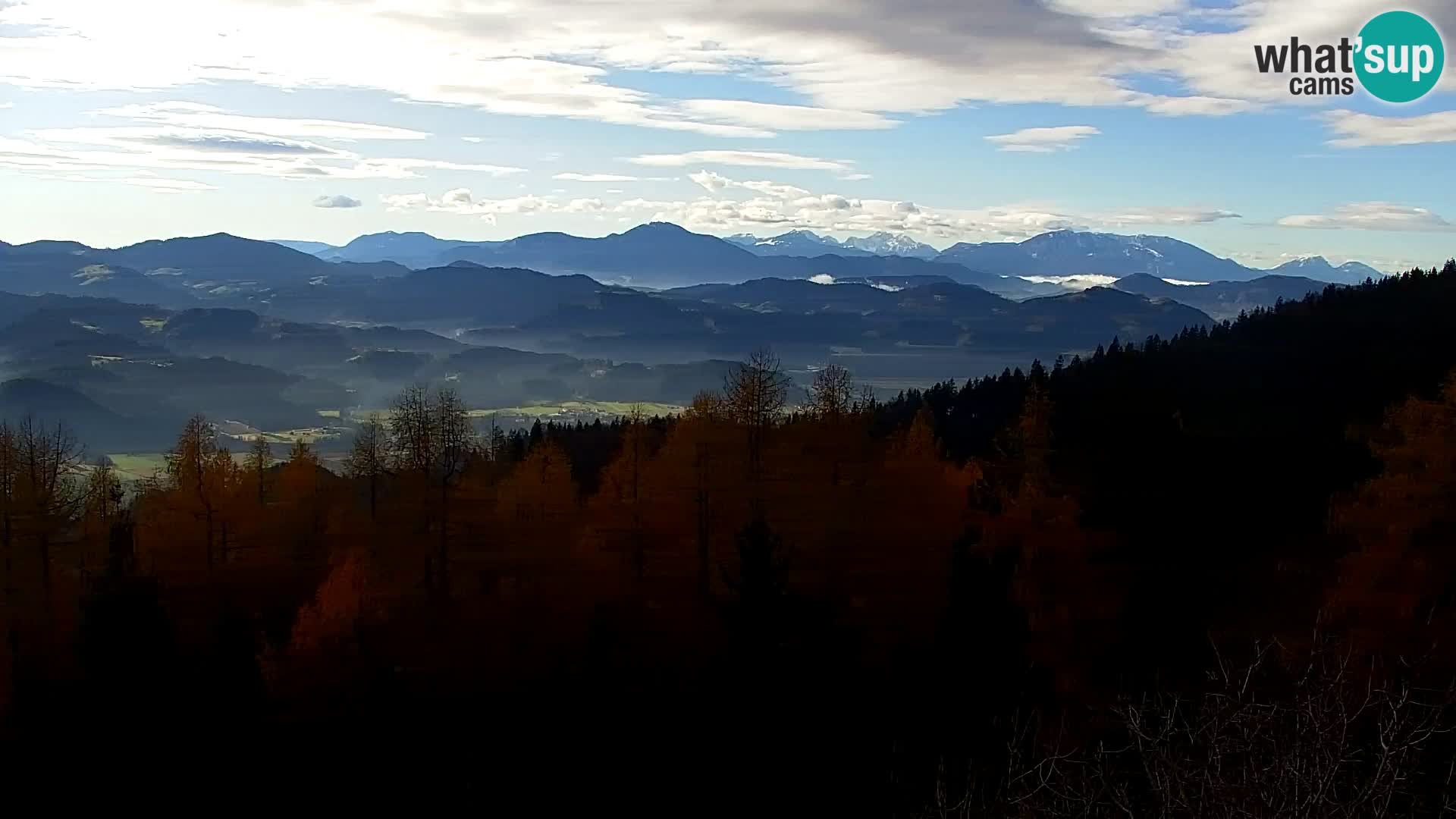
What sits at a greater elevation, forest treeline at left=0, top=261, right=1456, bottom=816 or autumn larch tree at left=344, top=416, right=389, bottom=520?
autumn larch tree at left=344, top=416, right=389, bottom=520

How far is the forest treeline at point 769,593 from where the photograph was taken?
25141mm

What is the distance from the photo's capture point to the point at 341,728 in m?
31.1

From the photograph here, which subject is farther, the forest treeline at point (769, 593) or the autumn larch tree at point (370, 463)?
the autumn larch tree at point (370, 463)

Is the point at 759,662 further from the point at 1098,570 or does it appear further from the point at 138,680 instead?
the point at 138,680

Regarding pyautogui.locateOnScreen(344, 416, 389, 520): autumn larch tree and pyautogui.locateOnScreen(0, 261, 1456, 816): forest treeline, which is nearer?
pyautogui.locateOnScreen(0, 261, 1456, 816): forest treeline

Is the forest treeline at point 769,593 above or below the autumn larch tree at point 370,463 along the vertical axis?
below

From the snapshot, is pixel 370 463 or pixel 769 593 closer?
pixel 769 593

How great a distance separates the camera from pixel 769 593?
26203 millimetres

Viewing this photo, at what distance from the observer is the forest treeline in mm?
25141

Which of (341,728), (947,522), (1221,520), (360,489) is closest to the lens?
(341,728)

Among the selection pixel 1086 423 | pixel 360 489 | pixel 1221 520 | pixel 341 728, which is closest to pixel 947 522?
pixel 1086 423

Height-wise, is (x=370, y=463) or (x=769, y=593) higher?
(x=370, y=463)

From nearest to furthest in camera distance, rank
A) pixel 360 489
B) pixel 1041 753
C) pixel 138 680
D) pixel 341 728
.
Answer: pixel 1041 753 → pixel 138 680 → pixel 341 728 → pixel 360 489

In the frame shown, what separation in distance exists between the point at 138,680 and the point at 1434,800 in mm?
26578
